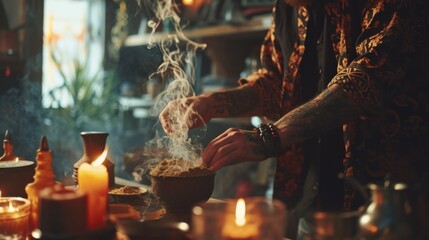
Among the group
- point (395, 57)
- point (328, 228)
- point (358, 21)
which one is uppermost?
point (358, 21)

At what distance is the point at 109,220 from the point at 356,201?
41.5 inches

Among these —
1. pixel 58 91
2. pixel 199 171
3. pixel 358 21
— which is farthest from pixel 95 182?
pixel 58 91

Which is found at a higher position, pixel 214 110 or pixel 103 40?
pixel 103 40

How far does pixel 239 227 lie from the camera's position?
0.95 m

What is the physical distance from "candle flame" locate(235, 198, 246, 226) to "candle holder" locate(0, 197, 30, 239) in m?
0.60

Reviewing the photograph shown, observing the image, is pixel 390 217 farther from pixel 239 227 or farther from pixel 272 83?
pixel 272 83

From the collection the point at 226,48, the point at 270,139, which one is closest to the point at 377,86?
the point at 270,139

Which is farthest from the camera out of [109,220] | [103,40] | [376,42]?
[103,40]

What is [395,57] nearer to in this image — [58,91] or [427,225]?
[427,225]

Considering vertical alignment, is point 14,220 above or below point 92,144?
below

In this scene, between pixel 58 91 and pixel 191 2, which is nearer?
pixel 58 91

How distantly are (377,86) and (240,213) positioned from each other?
83 cm

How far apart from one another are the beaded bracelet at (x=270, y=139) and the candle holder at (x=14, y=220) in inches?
27.5

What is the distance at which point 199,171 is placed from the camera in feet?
4.98
